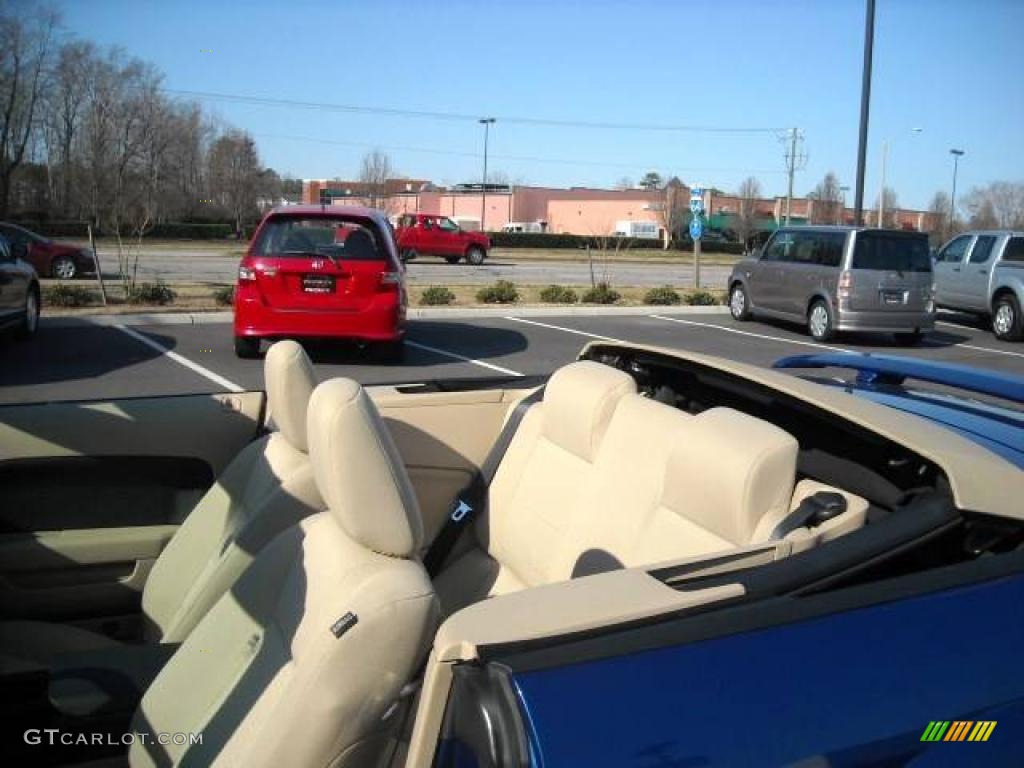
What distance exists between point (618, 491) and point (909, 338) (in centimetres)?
1531

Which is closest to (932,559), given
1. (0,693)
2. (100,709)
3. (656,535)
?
(656,535)

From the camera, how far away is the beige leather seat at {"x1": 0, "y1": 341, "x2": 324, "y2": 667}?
2846 mm

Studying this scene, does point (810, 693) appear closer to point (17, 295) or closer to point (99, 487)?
point (99, 487)

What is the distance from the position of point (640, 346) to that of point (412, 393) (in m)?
0.92

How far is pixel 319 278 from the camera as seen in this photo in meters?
10.1

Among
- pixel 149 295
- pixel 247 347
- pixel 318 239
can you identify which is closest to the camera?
pixel 318 239

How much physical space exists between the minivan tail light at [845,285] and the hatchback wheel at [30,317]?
1149 centimetres

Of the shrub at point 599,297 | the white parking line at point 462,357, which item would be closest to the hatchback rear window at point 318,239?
the white parking line at point 462,357

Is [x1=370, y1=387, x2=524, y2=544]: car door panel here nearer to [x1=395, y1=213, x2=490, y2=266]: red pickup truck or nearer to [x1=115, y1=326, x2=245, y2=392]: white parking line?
[x1=115, y1=326, x2=245, y2=392]: white parking line

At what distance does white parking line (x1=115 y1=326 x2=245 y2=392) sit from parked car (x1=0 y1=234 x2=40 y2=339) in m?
1.21

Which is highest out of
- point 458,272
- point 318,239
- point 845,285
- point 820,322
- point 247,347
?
point 318,239

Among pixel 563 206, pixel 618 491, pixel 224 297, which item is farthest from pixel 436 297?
pixel 563 206

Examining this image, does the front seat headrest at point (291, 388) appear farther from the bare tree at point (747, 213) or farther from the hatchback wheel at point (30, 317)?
the bare tree at point (747, 213)

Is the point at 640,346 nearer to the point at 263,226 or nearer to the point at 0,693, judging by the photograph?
the point at 0,693
